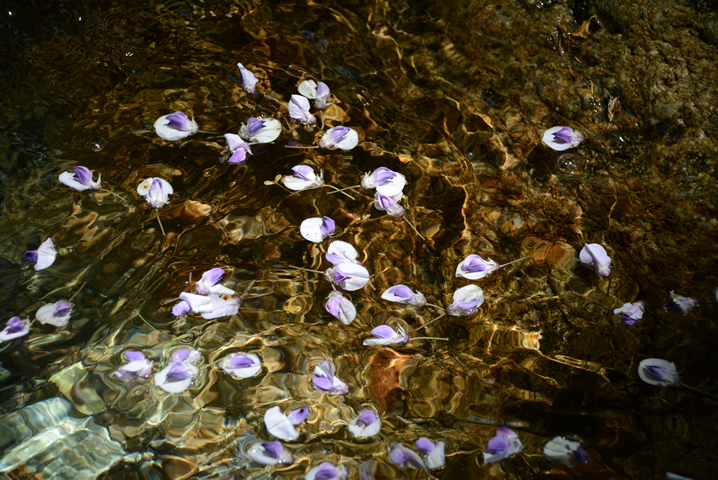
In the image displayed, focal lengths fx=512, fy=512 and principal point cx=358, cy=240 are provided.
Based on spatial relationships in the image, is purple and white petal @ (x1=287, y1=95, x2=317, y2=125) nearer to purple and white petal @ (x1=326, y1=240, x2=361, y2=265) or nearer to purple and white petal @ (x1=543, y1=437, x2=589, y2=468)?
purple and white petal @ (x1=326, y1=240, x2=361, y2=265)

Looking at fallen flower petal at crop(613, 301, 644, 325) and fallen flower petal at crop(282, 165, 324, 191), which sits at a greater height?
fallen flower petal at crop(282, 165, 324, 191)

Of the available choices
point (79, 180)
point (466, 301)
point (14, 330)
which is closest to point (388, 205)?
point (466, 301)

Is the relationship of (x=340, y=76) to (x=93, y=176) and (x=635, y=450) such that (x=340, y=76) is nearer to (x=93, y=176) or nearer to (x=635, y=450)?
(x=93, y=176)

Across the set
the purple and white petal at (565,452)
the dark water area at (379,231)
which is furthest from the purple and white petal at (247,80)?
the purple and white petal at (565,452)

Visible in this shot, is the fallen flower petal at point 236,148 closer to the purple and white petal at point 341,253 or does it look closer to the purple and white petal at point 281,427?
the purple and white petal at point 341,253

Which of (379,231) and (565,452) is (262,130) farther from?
(565,452)

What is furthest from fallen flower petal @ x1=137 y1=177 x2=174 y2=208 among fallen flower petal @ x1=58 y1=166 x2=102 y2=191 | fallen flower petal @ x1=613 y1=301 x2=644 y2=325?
fallen flower petal @ x1=613 y1=301 x2=644 y2=325

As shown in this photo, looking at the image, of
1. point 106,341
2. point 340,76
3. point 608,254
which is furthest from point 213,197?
point 608,254
